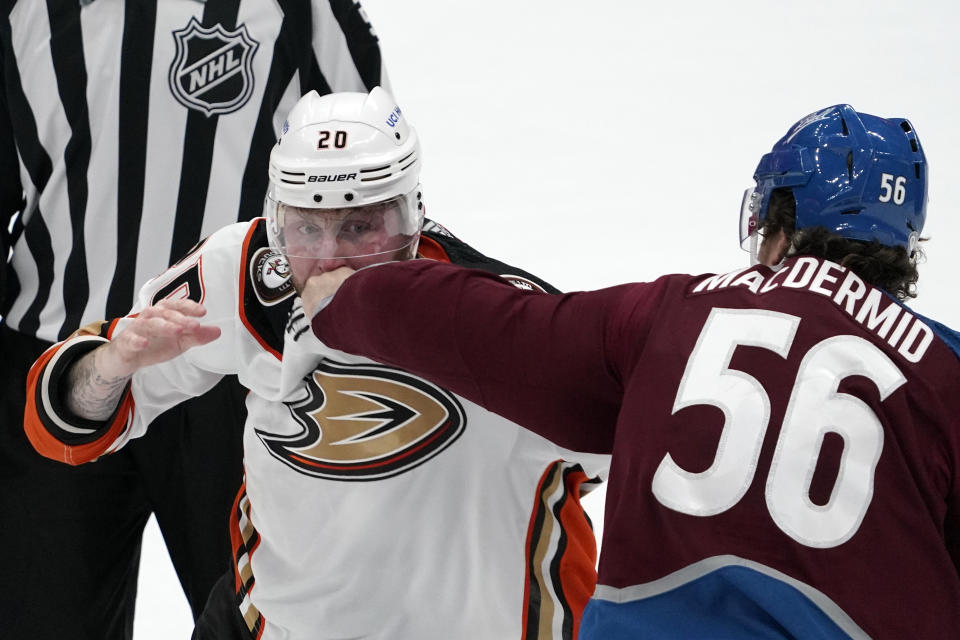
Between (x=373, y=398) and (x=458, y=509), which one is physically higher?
(x=373, y=398)

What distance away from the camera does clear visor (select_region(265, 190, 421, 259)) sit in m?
2.11

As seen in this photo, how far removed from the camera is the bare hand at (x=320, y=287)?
1981mm

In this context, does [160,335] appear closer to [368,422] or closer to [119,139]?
[368,422]

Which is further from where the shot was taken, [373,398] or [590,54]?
[590,54]

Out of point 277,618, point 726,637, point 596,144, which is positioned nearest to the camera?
point 726,637

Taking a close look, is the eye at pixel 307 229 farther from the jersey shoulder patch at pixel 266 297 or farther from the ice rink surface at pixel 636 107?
the ice rink surface at pixel 636 107

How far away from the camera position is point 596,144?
18.2ft

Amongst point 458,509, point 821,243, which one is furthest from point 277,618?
point 821,243

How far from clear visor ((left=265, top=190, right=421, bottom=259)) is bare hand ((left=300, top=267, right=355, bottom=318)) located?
0.28 feet

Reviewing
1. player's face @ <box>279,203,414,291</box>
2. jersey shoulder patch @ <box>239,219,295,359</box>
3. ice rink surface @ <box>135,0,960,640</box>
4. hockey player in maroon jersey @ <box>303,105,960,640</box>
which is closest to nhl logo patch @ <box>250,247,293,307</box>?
jersey shoulder patch @ <box>239,219,295,359</box>

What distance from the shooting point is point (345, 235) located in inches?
83.7

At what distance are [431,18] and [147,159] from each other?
3538 millimetres

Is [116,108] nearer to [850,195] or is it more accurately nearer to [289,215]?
[289,215]

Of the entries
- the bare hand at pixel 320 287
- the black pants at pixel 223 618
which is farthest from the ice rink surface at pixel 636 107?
the bare hand at pixel 320 287
